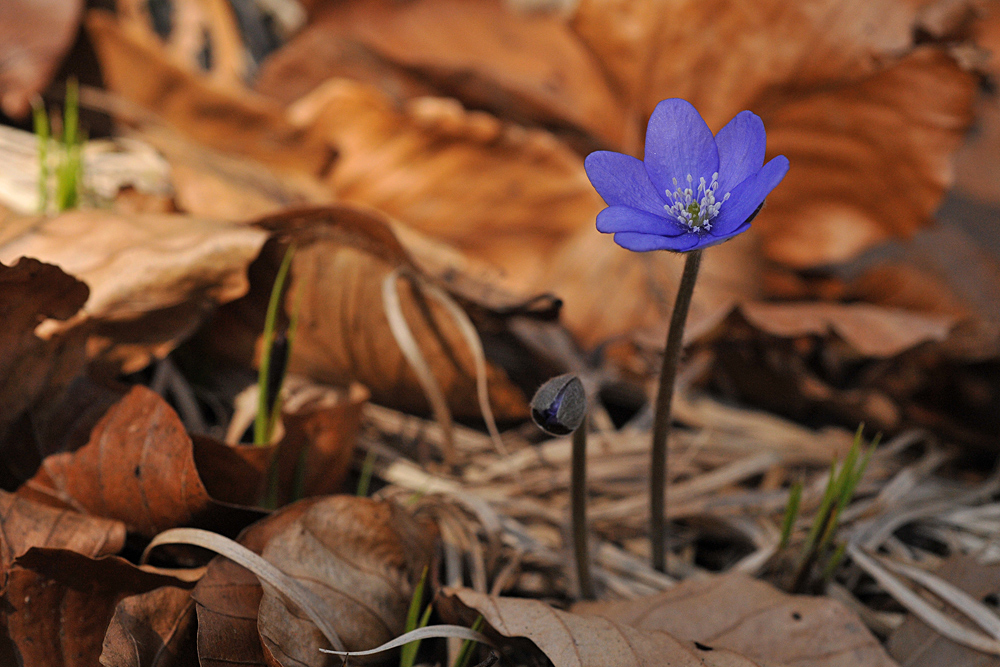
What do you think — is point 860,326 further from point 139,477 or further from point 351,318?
point 139,477

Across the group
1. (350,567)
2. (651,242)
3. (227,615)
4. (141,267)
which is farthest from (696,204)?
(141,267)

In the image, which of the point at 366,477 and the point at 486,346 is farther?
the point at 486,346

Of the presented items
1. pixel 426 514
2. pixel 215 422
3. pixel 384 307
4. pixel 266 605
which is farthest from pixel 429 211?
pixel 266 605

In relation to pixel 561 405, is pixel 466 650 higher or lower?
lower

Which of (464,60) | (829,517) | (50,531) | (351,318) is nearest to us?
(50,531)

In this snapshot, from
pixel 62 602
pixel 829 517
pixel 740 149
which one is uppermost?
pixel 740 149

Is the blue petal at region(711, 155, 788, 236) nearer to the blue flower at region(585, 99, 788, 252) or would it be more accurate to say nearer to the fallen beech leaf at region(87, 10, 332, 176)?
the blue flower at region(585, 99, 788, 252)

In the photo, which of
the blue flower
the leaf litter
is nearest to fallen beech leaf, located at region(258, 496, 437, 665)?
the leaf litter

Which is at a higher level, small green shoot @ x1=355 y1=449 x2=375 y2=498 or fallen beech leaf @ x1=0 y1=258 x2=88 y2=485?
fallen beech leaf @ x1=0 y1=258 x2=88 y2=485
